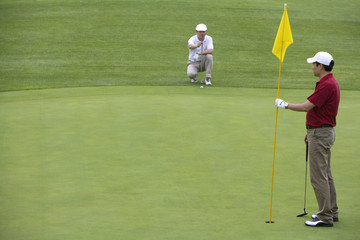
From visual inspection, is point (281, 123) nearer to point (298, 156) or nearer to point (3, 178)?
point (298, 156)

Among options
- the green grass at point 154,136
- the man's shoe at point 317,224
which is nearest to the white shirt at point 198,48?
the green grass at point 154,136

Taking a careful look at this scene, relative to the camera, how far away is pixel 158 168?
9.02m

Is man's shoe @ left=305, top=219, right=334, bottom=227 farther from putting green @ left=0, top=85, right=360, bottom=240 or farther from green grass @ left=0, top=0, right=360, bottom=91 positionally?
green grass @ left=0, top=0, right=360, bottom=91

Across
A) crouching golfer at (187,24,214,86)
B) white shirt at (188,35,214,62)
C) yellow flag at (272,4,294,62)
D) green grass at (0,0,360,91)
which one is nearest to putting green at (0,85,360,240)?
yellow flag at (272,4,294,62)

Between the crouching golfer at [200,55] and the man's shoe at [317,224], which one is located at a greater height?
the crouching golfer at [200,55]

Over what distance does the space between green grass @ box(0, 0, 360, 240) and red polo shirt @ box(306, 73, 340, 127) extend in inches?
47.4

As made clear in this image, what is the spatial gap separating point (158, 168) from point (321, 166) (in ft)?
8.94

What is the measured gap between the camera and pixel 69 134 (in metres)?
10.8

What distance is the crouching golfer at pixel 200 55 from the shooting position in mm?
15781

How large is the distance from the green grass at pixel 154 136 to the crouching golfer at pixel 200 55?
44cm

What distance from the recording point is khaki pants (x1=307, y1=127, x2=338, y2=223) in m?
7.09

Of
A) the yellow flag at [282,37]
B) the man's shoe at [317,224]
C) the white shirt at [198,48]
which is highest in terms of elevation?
the yellow flag at [282,37]

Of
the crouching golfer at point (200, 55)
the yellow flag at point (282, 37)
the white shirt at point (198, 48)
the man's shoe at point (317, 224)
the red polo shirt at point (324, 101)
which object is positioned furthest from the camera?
the white shirt at point (198, 48)

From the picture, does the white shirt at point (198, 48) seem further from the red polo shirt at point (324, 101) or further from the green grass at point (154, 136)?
the red polo shirt at point (324, 101)
